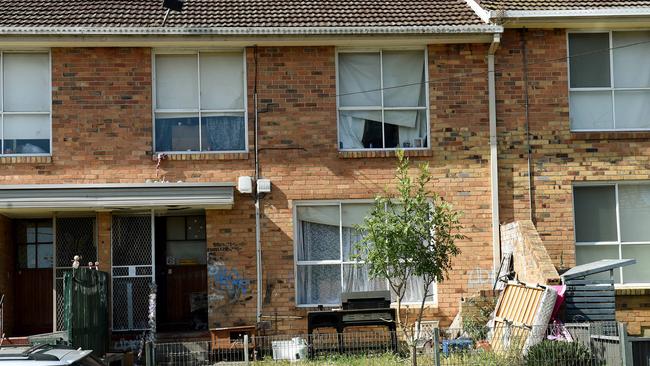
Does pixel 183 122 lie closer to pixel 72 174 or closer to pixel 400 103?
pixel 72 174

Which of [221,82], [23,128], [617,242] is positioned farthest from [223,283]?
[617,242]

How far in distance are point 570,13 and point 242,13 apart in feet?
19.3

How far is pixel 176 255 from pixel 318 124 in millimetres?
3639

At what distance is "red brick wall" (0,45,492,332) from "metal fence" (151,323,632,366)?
1.07 m

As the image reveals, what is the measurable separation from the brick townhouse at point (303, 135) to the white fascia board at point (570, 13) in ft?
0.13

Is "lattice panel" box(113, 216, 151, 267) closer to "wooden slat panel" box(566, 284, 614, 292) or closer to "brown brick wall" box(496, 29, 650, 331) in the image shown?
"brown brick wall" box(496, 29, 650, 331)

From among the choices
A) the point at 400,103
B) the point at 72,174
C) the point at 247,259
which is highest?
the point at 400,103

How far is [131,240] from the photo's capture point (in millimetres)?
18203

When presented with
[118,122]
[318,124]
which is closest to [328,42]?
[318,124]

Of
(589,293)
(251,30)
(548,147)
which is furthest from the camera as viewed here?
(548,147)

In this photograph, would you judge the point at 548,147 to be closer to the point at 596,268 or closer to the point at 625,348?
the point at 596,268

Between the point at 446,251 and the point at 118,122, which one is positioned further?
the point at 118,122

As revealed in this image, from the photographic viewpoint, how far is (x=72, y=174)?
1764 centimetres

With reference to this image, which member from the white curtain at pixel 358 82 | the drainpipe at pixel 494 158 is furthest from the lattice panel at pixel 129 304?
the drainpipe at pixel 494 158
